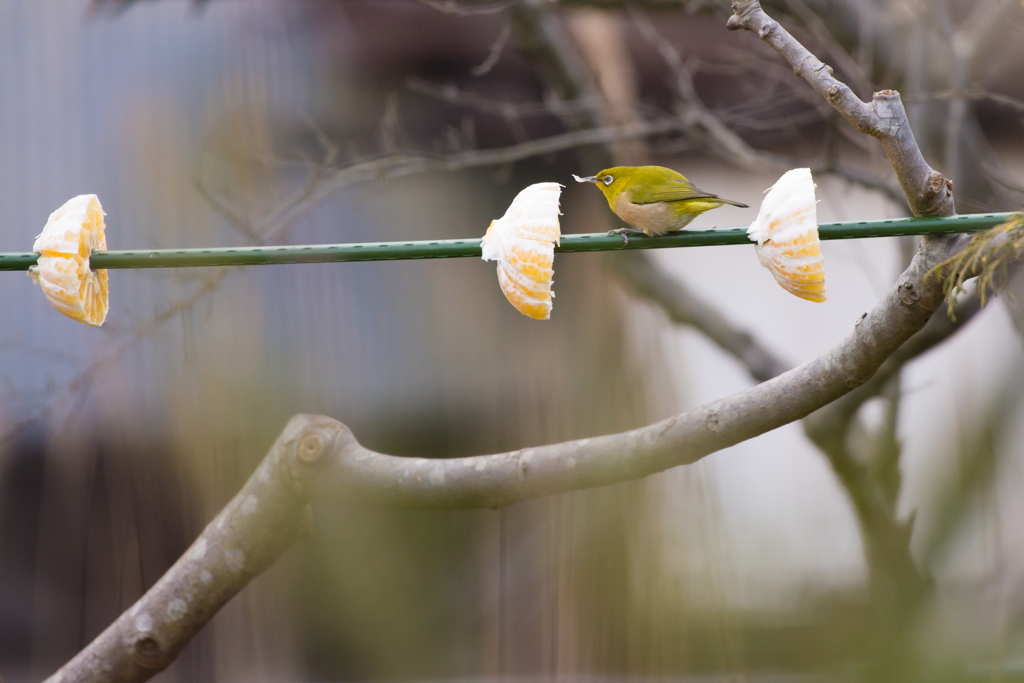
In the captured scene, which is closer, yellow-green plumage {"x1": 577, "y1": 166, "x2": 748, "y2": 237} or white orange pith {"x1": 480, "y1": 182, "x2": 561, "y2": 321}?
white orange pith {"x1": 480, "y1": 182, "x2": 561, "y2": 321}

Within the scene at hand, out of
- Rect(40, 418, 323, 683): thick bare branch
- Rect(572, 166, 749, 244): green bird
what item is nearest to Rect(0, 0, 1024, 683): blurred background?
Rect(40, 418, 323, 683): thick bare branch

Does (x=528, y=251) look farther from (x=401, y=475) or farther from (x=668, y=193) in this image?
(x=401, y=475)

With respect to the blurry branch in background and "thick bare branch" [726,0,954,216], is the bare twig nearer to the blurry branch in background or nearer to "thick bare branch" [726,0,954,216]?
"thick bare branch" [726,0,954,216]

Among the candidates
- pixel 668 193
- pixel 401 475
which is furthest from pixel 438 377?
pixel 668 193

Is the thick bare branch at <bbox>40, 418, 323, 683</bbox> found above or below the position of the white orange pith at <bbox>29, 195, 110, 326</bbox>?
below

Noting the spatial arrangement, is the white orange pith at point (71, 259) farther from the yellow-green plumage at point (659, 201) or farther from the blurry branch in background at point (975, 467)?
the blurry branch in background at point (975, 467)
